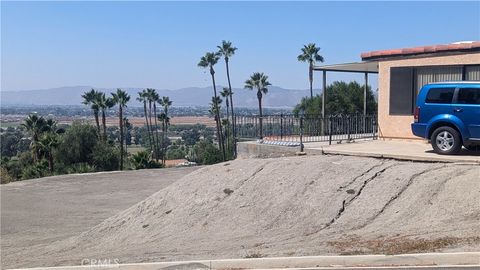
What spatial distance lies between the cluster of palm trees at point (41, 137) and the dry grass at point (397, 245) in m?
48.6

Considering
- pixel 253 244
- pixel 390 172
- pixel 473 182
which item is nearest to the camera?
pixel 253 244

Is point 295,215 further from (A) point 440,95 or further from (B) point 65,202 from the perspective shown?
(B) point 65,202

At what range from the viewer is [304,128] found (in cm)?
1947

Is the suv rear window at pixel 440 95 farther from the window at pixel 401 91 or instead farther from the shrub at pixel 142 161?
the shrub at pixel 142 161

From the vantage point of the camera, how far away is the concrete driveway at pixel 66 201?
53.9 ft

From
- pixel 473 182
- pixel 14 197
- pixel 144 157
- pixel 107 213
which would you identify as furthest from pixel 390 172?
pixel 144 157

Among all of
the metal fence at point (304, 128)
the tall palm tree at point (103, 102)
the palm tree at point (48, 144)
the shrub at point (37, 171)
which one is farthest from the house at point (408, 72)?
the tall palm tree at point (103, 102)

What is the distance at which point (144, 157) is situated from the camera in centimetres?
5091

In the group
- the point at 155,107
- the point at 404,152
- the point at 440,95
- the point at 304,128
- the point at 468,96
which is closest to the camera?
the point at 468,96

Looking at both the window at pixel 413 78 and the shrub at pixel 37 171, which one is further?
the shrub at pixel 37 171

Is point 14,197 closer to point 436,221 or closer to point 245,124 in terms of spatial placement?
point 245,124

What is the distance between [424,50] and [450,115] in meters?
4.16

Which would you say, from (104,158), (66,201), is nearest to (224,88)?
(104,158)

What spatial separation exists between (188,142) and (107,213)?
9725 cm
